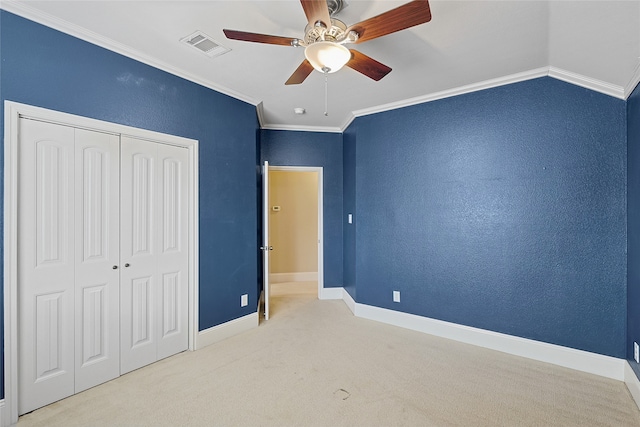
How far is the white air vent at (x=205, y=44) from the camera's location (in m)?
2.24

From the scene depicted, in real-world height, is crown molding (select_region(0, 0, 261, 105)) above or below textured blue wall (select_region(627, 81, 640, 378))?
above

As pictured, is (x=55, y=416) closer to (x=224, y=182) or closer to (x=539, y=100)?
(x=224, y=182)

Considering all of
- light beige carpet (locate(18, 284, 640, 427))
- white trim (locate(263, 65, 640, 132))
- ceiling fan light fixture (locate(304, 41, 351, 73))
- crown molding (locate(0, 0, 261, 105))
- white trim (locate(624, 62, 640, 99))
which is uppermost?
crown molding (locate(0, 0, 261, 105))

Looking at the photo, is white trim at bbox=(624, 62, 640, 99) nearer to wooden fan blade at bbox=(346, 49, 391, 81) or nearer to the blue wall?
wooden fan blade at bbox=(346, 49, 391, 81)

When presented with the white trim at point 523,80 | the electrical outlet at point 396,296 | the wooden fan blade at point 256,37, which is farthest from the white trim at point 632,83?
the electrical outlet at point 396,296

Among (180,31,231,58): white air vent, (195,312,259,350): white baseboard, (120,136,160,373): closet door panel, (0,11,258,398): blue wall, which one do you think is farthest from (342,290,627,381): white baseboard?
(180,31,231,58): white air vent

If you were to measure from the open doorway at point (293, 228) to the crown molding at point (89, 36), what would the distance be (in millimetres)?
3002

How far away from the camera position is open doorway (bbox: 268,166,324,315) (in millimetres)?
5922

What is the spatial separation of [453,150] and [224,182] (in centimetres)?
253

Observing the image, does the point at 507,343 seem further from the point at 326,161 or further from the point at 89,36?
the point at 89,36

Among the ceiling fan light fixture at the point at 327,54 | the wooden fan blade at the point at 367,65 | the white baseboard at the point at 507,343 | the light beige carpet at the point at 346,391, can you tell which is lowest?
the light beige carpet at the point at 346,391

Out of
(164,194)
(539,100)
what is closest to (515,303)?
(539,100)

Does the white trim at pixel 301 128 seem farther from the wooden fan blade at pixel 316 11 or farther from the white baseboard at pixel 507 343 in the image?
the wooden fan blade at pixel 316 11

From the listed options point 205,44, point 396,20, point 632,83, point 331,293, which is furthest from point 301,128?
point 632,83
